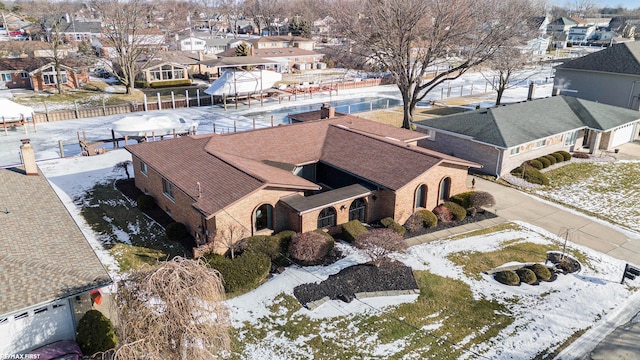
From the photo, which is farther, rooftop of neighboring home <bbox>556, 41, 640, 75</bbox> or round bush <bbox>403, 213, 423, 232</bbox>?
rooftop of neighboring home <bbox>556, 41, 640, 75</bbox>

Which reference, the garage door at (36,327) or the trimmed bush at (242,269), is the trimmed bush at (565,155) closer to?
the trimmed bush at (242,269)

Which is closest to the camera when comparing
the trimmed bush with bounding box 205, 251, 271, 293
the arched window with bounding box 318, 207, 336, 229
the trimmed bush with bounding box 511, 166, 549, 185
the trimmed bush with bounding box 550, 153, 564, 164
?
the trimmed bush with bounding box 205, 251, 271, 293

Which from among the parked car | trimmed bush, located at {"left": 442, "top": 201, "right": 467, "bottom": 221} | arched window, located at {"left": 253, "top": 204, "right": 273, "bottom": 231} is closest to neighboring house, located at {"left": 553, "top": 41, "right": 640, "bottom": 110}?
trimmed bush, located at {"left": 442, "top": 201, "right": 467, "bottom": 221}

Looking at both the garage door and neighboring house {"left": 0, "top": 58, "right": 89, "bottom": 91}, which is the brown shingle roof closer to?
the garage door

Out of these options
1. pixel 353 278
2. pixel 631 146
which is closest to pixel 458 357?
pixel 353 278

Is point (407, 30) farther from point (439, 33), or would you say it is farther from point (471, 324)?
point (471, 324)

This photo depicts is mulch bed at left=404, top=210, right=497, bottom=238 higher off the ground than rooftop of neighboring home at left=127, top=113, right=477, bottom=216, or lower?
lower
